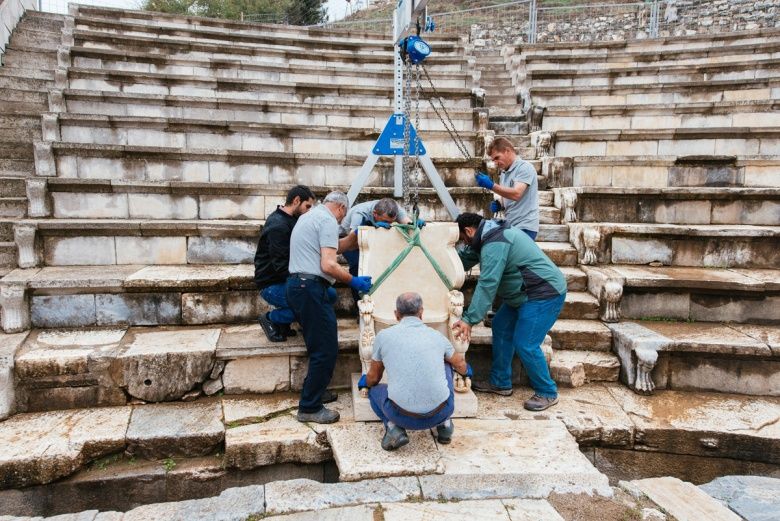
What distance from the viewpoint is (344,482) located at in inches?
126

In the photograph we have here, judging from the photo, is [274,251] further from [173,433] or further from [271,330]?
[173,433]

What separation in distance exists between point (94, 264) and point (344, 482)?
147 inches

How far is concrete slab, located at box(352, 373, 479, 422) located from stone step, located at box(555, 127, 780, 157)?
4668mm

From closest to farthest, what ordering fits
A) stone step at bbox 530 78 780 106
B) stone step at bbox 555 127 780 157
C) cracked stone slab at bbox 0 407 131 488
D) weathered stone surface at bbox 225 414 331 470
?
cracked stone slab at bbox 0 407 131 488 → weathered stone surface at bbox 225 414 331 470 → stone step at bbox 555 127 780 157 → stone step at bbox 530 78 780 106

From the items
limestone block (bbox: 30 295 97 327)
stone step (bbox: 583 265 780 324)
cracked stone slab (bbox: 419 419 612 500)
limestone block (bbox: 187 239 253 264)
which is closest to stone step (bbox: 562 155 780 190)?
stone step (bbox: 583 265 780 324)

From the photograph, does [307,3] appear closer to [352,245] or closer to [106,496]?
[352,245]

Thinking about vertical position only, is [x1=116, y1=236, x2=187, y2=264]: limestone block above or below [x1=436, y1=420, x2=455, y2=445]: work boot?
above

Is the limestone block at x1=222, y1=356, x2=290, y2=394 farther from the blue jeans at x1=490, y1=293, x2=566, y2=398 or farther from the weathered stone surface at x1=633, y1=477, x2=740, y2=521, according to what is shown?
the weathered stone surface at x1=633, y1=477, x2=740, y2=521

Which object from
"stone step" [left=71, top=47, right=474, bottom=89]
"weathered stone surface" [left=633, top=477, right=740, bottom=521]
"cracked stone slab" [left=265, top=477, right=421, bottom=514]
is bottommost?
"weathered stone surface" [left=633, top=477, right=740, bottom=521]

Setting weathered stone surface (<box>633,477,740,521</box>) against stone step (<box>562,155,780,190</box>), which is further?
stone step (<box>562,155,780,190</box>)

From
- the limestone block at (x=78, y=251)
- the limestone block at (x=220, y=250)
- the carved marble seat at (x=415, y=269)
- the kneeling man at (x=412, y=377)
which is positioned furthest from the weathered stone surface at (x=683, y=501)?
the limestone block at (x=78, y=251)

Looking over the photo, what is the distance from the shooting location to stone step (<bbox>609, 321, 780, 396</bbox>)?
4.39 m

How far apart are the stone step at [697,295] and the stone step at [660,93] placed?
4374mm

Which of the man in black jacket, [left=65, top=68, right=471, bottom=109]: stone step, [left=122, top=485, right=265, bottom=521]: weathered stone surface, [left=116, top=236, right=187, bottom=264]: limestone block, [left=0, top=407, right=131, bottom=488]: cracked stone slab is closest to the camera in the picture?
[left=122, top=485, right=265, bottom=521]: weathered stone surface
